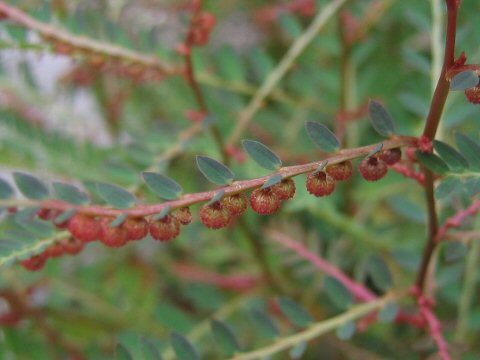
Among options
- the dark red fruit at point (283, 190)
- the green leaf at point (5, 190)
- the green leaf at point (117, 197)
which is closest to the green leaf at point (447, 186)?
the dark red fruit at point (283, 190)

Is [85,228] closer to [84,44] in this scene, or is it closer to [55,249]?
[55,249]

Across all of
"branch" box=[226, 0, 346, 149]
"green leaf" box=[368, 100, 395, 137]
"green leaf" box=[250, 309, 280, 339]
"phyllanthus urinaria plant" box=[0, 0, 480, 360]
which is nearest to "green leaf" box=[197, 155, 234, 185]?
"phyllanthus urinaria plant" box=[0, 0, 480, 360]

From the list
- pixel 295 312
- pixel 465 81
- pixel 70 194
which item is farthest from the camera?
pixel 295 312

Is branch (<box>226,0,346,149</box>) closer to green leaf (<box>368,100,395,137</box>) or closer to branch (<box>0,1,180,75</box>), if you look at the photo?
branch (<box>0,1,180,75</box>)

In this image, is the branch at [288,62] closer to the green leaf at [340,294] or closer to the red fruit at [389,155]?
the green leaf at [340,294]

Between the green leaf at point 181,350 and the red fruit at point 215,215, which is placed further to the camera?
the green leaf at point 181,350

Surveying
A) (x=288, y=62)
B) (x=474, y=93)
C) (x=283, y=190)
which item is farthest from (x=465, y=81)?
(x=288, y=62)
